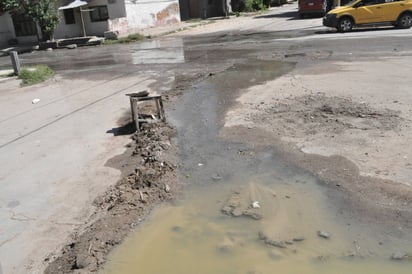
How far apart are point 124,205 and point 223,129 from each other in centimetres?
339

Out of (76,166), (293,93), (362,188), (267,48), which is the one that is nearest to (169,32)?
(267,48)

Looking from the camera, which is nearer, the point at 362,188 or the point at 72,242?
the point at 72,242

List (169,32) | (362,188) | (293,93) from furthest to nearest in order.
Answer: (169,32), (293,93), (362,188)

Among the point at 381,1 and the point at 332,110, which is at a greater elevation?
the point at 381,1

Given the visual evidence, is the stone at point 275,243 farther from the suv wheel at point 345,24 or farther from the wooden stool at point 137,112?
the suv wheel at point 345,24

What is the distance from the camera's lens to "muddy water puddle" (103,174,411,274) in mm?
4570

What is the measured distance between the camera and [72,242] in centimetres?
533

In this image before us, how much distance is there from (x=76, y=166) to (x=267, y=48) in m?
13.2

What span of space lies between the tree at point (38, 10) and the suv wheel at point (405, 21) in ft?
71.1

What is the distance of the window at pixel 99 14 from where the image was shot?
32750mm

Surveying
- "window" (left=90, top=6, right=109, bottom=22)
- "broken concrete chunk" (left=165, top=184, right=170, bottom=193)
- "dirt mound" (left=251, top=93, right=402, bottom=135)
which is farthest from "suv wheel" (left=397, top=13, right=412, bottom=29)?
"window" (left=90, top=6, right=109, bottom=22)

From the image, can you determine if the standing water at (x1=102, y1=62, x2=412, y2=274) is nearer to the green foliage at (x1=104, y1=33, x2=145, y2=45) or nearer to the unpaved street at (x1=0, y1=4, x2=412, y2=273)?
the unpaved street at (x1=0, y1=4, x2=412, y2=273)

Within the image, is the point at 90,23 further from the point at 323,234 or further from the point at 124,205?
the point at 323,234

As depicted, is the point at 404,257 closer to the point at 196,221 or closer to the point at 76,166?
the point at 196,221
